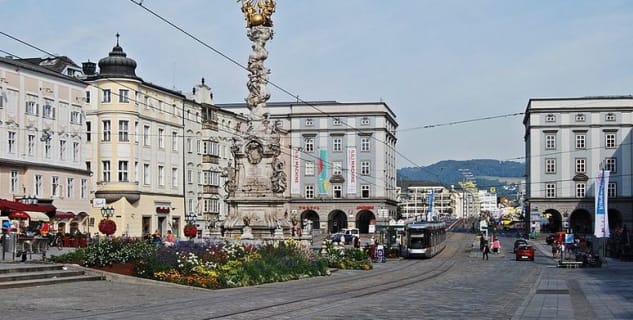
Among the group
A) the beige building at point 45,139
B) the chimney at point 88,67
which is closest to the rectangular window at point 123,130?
the beige building at point 45,139

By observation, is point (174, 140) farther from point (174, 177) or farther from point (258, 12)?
point (258, 12)

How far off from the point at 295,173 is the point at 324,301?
101m

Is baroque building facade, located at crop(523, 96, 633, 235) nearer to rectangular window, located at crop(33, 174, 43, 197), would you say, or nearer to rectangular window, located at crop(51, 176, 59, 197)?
rectangular window, located at crop(51, 176, 59, 197)

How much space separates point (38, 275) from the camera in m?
27.5

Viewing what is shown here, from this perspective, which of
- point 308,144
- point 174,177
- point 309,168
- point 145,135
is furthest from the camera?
point 308,144

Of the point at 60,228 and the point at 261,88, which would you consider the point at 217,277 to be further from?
the point at 60,228

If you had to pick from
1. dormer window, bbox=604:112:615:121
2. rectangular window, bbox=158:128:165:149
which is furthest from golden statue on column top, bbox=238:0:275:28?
dormer window, bbox=604:112:615:121

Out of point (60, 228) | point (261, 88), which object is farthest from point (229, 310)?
point (60, 228)

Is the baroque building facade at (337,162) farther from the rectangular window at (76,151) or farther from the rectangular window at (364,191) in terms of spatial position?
the rectangular window at (76,151)

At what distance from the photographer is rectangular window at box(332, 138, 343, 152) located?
12581cm

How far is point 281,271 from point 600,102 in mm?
94354

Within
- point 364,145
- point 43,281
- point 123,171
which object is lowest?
point 43,281

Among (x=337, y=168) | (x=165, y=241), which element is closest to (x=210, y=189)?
(x=337, y=168)

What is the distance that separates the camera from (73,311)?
20141mm
